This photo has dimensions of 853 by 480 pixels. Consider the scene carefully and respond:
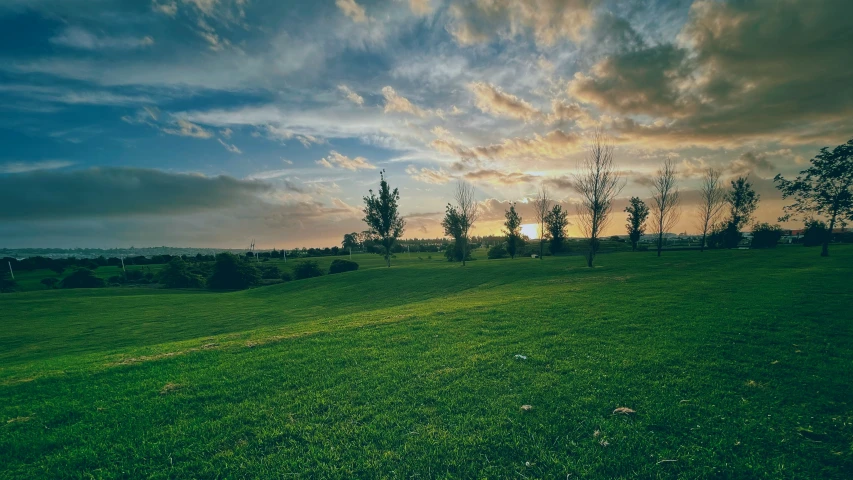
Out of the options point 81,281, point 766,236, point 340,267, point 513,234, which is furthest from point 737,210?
point 81,281

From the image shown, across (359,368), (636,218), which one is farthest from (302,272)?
(636,218)

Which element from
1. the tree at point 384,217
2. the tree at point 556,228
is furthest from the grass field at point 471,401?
the tree at point 556,228

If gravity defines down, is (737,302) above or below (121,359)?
above

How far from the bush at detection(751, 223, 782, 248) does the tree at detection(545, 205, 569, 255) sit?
3301 centimetres

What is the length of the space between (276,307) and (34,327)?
48.2 ft

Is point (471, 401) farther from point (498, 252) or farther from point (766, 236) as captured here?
point (766, 236)

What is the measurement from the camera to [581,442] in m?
4.57

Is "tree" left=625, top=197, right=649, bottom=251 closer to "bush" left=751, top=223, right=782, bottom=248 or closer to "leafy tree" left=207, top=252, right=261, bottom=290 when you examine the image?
"bush" left=751, top=223, right=782, bottom=248

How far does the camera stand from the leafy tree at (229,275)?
50125 millimetres

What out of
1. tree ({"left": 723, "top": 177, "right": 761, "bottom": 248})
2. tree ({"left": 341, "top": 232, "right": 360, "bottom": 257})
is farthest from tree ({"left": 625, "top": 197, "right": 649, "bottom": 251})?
tree ({"left": 341, "top": 232, "right": 360, "bottom": 257})

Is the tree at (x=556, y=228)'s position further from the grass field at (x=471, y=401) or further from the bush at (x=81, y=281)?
the bush at (x=81, y=281)

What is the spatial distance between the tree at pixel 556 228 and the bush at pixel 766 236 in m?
33.0

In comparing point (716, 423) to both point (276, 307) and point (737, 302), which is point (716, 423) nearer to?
point (737, 302)

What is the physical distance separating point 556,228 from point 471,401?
75509mm
